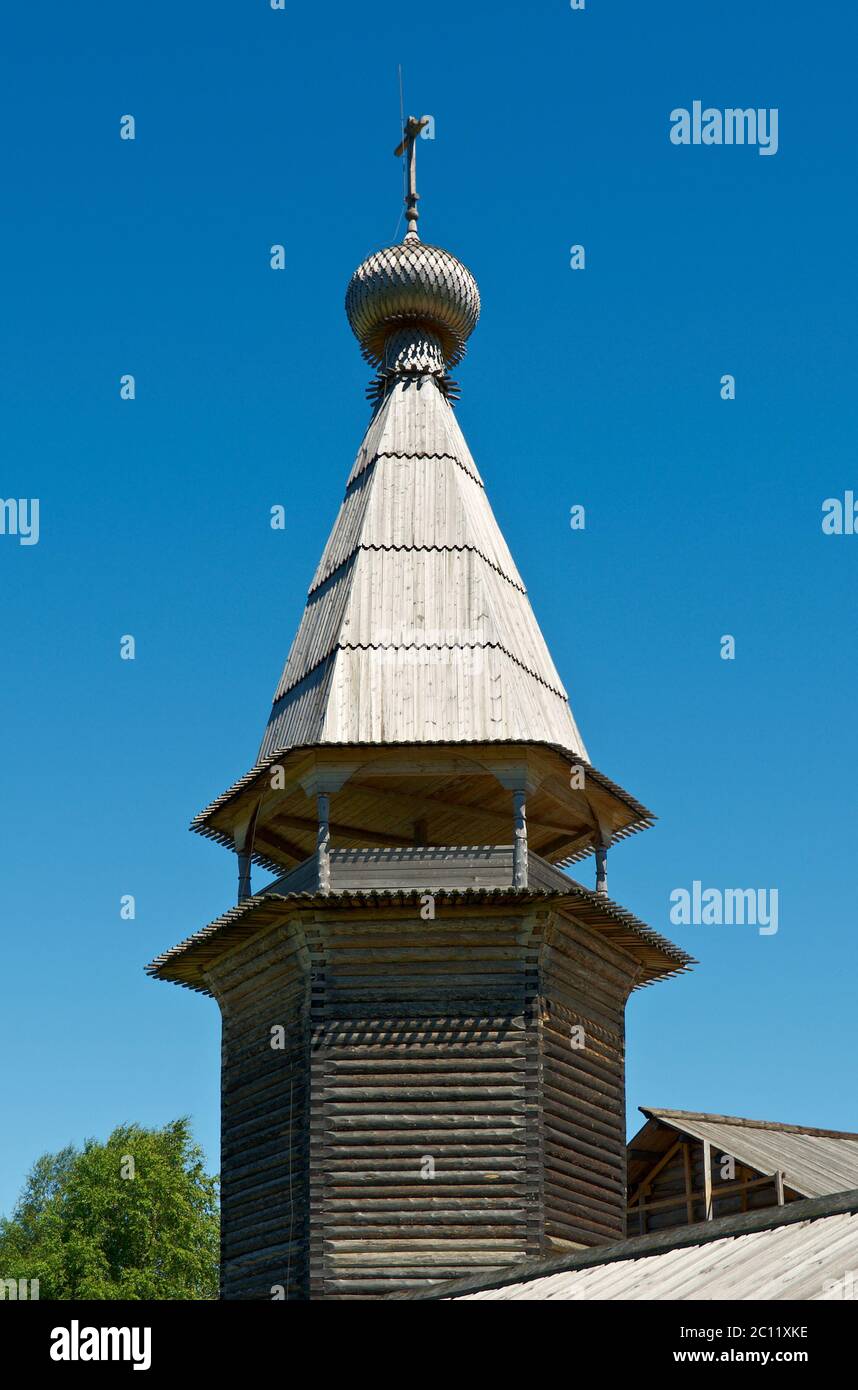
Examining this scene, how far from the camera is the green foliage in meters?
37.9

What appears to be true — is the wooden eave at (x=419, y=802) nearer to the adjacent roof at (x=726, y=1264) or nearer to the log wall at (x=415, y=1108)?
the log wall at (x=415, y=1108)

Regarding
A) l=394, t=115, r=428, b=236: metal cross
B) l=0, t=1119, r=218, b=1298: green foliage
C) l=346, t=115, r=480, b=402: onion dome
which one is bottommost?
l=0, t=1119, r=218, b=1298: green foliage

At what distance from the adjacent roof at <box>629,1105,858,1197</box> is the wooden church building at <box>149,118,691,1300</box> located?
2.27 m

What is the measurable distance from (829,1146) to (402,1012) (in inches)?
315

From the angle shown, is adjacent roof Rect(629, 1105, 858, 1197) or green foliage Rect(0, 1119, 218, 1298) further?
green foliage Rect(0, 1119, 218, 1298)

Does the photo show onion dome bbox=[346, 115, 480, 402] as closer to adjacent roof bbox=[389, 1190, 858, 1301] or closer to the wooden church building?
the wooden church building

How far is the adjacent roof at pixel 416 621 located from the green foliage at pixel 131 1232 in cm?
1943

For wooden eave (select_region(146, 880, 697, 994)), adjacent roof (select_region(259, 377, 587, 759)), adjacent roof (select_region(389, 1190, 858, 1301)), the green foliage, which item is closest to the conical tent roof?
adjacent roof (select_region(259, 377, 587, 759))

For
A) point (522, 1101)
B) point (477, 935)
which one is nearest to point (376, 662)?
point (477, 935)
